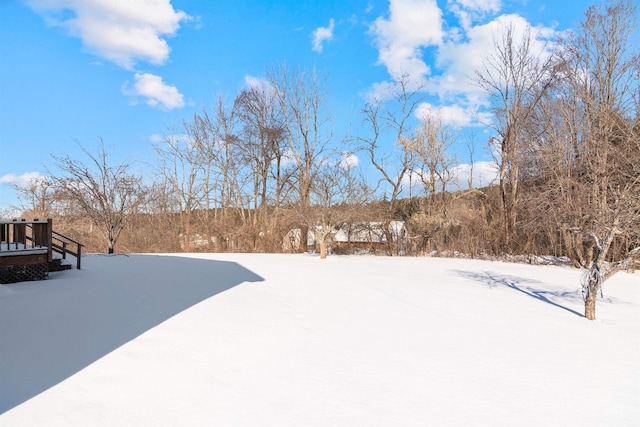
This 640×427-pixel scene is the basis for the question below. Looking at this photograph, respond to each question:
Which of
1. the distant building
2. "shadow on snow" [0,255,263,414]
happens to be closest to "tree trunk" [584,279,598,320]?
"shadow on snow" [0,255,263,414]

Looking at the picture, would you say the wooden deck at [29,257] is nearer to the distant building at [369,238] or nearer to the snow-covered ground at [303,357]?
the snow-covered ground at [303,357]

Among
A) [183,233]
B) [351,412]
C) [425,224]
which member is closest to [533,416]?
[351,412]

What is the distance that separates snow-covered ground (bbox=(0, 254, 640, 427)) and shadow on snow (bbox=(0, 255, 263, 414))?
1.1 inches

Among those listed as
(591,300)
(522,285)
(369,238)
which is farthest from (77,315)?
(369,238)

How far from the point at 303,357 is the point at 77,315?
A: 11.7 ft

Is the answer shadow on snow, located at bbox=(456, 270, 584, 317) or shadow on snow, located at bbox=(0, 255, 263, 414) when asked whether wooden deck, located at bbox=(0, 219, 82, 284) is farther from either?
shadow on snow, located at bbox=(456, 270, 584, 317)

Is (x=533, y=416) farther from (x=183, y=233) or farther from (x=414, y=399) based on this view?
(x=183, y=233)

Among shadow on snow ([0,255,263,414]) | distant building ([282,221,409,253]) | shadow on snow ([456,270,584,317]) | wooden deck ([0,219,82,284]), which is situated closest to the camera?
shadow on snow ([0,255,263,414])

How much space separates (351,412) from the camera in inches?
120

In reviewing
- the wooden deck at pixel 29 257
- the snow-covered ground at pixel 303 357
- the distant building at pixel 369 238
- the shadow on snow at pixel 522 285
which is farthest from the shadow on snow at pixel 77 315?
the distant building at pixel 369 238

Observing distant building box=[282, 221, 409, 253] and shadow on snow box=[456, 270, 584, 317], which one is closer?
shadow on snow box=[456, 270, 584, 317]

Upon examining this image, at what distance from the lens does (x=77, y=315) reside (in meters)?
5.36

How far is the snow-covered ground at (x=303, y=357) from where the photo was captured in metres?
3.03

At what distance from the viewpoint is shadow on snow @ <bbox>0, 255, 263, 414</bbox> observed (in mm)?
3562
